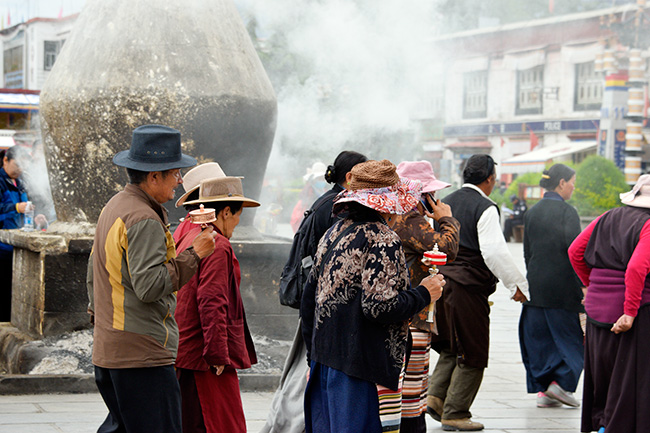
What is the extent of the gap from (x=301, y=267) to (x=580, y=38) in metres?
27.7

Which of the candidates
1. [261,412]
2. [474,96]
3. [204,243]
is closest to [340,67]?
[261,412]

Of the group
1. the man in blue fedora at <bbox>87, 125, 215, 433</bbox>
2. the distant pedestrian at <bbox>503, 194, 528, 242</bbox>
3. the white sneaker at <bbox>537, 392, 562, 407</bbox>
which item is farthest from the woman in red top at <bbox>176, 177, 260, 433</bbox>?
the distant pedestrian at <bbox>503, 194, 528, 242</bbox>

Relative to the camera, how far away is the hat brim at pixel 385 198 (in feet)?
11.3

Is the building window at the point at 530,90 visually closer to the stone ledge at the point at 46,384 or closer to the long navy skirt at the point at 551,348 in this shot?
the long navy skirt at the point at 551,348

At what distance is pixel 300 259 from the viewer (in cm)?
435

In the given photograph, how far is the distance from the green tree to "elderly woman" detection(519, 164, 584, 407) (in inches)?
716

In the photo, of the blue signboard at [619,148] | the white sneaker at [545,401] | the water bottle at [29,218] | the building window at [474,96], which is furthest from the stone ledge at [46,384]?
the building window at [474,96]

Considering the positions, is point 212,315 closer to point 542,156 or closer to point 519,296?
point 519,296

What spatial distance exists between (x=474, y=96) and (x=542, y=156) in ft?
15.2

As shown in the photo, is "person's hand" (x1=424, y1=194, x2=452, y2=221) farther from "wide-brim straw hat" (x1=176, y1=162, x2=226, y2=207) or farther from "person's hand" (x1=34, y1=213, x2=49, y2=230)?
"person's hand" (x1=34, y1=213, x2=49, y2=230)

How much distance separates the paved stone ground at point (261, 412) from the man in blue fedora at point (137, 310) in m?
1.75

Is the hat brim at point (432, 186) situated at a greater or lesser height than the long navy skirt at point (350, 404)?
greater

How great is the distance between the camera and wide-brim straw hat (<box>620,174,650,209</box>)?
15.4ft

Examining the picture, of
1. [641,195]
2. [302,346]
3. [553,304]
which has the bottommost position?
[553,304]
